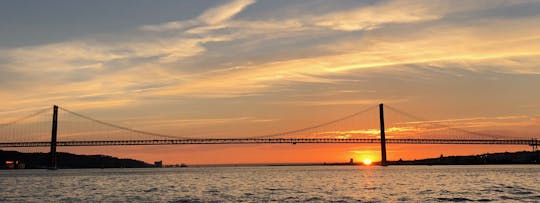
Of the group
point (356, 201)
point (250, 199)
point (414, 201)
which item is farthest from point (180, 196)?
point (414, 201)

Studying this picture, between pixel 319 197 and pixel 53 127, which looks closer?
pixel 319 197

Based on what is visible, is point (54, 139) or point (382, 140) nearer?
point (54, 139)

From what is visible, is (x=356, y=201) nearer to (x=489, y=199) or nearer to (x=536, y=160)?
(x=489, y=199)

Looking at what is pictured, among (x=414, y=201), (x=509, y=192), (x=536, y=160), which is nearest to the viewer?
(x=414, y=201)

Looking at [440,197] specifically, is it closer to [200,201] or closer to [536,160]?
[200,201]

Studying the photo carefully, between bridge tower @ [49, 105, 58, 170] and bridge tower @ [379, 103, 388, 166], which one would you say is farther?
bridge tower @ [379, 103, 388, 166]

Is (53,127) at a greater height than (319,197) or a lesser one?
greater

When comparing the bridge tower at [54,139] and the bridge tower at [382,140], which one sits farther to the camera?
the bridge tower at [382,140]

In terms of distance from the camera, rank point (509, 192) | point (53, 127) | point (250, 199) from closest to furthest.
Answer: point (250, 199) < point (509, 192) < point (53, 127)

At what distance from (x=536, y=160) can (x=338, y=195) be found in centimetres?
16989

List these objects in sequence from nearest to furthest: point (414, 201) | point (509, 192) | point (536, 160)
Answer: point (414, 201)
point (509, 192)
point (536, 160)

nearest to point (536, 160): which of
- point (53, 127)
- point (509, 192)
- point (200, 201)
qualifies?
point (53, 127)

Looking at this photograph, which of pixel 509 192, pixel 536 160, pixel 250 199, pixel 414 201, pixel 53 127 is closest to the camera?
pixel 414 201

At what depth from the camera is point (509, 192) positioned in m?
42.9
